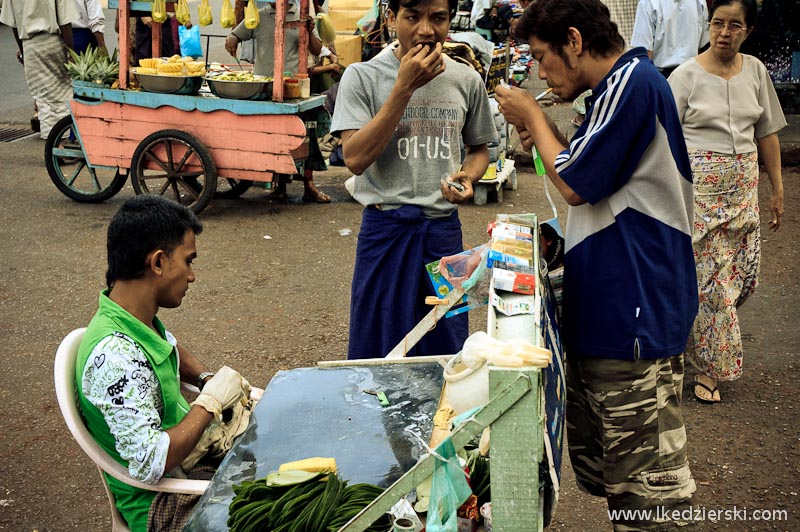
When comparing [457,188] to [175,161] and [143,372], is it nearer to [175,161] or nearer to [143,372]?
[143,372]

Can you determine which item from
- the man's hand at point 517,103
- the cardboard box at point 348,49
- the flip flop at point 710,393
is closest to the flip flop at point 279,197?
the cardboard box at point 348,49

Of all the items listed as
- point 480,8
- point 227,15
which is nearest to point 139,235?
point 227,15

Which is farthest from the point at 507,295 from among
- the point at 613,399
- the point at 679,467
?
the point at 679,467

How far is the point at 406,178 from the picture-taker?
2938mm

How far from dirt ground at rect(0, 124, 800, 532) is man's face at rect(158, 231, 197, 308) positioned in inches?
50.4

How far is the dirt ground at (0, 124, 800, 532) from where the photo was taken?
342 centimetres

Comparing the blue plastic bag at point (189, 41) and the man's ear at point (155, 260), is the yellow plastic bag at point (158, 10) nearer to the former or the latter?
the blue plastic bag at point (189, 41)

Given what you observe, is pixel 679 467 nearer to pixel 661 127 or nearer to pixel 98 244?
pixel 661 127

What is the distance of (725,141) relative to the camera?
400 cm

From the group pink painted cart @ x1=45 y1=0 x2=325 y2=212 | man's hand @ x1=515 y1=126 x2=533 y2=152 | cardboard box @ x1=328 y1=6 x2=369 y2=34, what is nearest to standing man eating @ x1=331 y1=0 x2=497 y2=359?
man's hand @ x1=515 y1=126 x2=533 y2=152

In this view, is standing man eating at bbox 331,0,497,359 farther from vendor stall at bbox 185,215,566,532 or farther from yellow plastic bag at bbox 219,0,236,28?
yellow plastic bag at bbox 219,0,236,28

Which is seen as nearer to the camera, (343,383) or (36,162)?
(343,383)

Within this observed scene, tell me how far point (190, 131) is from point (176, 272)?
4563 mm

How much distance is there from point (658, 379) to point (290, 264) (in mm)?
4034
